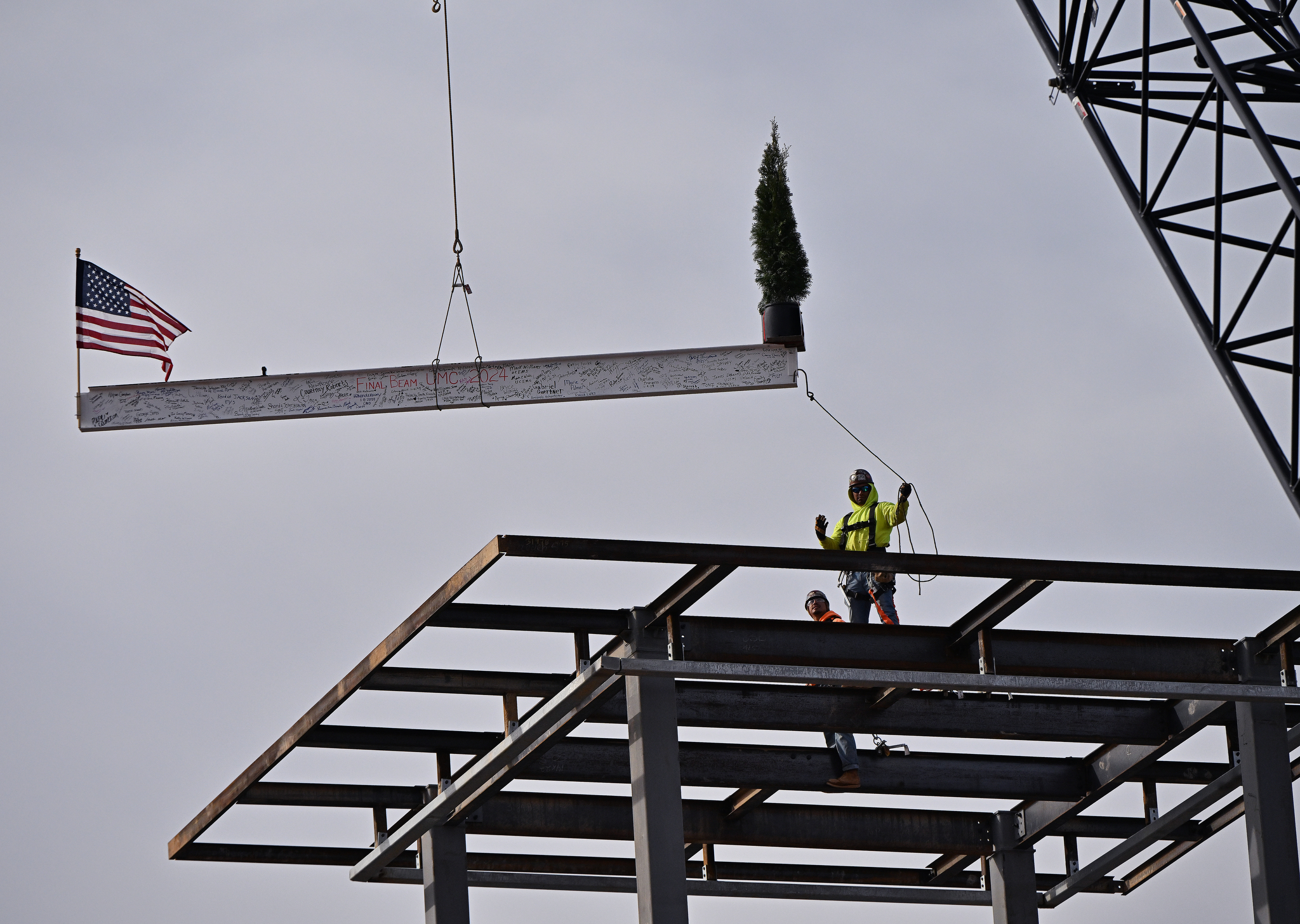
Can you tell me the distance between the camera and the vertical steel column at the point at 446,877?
735 inches

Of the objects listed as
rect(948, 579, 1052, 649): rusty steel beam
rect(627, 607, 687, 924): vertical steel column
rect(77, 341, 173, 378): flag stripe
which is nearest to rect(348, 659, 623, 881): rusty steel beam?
rect(627, 607, 687, 924): vertical steel column

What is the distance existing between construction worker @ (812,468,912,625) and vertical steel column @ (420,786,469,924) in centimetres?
440

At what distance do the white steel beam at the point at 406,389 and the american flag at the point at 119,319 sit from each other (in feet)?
6.90

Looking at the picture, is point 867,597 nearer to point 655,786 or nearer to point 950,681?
point 950,681

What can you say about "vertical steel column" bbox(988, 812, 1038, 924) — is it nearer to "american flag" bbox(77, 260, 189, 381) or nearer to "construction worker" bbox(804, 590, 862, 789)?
"construction worker" bbox(804, 590, 862, 789)

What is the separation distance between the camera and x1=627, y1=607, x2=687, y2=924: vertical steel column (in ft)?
49.2

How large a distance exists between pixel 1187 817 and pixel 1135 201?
6.36m

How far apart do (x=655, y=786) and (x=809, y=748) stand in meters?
4.31

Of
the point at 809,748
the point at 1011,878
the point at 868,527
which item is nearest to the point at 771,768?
the point at 809,748

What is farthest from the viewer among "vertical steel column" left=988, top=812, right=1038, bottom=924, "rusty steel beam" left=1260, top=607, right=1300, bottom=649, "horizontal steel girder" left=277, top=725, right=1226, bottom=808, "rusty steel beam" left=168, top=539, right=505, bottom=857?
"vertical steel column" left=988, top=812, right=1038, bottom=924

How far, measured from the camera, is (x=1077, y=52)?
20891mm

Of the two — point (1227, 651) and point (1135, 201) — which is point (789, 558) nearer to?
point (1227, 651)

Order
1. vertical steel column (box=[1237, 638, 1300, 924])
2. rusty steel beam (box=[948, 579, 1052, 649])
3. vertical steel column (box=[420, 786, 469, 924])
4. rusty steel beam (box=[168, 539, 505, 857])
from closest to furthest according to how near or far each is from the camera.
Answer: rusty steel beam (box=[168, 539, 505, 857]) → rusty steel beam (box=[948, 579, 1052, 649]) → vertical steel column (box=[1237, 638, 1300, 924]) → vertical steel column (box=[420, 786, 469, 924])

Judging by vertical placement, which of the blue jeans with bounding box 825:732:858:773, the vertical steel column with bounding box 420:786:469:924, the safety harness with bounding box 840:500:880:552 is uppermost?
the safety harness with bounding box 840:500:880:552
